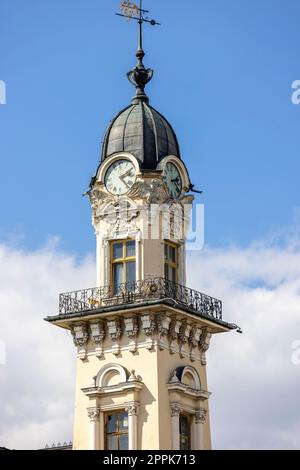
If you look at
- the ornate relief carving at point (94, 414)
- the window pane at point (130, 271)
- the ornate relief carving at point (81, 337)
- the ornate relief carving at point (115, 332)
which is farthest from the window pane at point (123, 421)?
the window pane at point (130, 271)

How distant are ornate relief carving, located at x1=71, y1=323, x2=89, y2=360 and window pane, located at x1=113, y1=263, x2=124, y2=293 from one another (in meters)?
1.97

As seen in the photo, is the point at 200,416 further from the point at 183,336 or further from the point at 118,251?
the point at 118,251

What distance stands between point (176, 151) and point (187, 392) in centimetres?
1010

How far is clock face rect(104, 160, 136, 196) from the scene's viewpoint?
66.7 meters

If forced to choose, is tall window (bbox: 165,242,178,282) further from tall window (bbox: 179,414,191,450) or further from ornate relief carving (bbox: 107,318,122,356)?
tall window (bbox: 179,414,191,450)

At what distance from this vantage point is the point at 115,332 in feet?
214

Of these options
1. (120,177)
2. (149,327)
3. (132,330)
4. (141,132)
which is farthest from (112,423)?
(141,132)

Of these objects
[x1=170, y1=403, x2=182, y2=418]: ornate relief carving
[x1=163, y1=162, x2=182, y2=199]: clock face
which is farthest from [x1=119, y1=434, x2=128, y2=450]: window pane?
[x1=163, y1=162, x2=182, y2=199]: clock face

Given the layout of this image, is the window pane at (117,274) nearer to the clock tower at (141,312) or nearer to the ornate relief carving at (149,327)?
the clock tower at (141,312)

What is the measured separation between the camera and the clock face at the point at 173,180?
67000 millimetres

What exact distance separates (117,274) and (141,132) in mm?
5837

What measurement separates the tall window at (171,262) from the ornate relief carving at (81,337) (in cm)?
386
